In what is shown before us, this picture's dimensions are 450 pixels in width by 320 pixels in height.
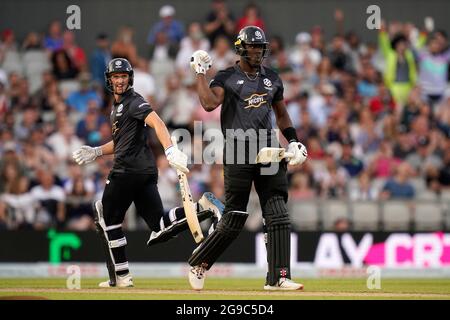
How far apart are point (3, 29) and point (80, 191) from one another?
5.32 metres

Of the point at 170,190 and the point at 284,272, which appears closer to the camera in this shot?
the point at 284,272

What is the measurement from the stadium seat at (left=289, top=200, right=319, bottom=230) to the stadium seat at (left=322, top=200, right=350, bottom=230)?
0.13m

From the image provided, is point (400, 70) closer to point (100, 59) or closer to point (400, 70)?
point (400, 70)

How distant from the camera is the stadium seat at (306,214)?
54.6ft

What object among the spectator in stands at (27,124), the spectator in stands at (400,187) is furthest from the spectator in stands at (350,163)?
the spectator in stands at (27,124)

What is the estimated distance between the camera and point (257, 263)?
53.5 ft

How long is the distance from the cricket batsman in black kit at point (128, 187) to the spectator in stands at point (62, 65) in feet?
27.5

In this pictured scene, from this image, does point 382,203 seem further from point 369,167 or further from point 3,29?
point 3,29

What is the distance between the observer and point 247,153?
1038 cm

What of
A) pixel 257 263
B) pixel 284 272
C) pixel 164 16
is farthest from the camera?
pixel 164 16

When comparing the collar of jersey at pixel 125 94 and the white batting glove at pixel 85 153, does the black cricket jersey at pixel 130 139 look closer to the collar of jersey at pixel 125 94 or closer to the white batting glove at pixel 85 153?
the collar of jersey at pixel 125 94

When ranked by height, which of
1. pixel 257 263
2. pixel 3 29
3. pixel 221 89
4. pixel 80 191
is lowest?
pixel 257 263

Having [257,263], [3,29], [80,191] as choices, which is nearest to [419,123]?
[257,263]

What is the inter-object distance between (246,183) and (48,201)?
22.5 ft
